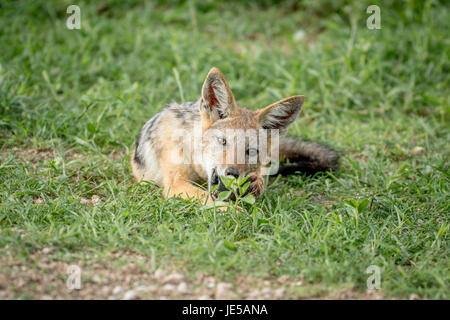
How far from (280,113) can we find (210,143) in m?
0.77

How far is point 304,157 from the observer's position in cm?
602

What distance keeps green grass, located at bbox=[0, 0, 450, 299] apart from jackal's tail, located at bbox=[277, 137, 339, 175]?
0.14 metres

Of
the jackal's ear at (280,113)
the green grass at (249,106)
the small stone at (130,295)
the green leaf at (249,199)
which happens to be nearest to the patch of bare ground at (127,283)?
the small stone at (130,295)

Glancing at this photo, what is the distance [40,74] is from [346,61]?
448 centimetres

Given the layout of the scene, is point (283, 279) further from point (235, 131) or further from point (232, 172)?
point (235, 131)

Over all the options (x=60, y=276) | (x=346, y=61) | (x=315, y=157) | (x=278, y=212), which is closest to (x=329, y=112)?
(x=346, y=61)

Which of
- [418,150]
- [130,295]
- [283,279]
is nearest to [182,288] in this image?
Answer: [130,295]

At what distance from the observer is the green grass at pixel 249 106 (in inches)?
160

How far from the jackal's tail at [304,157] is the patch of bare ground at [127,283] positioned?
7.06 feet

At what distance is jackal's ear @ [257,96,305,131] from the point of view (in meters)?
4.96

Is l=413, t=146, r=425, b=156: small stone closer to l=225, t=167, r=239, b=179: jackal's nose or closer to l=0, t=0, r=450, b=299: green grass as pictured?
l=0, t=0, r=450, b=299: green grass

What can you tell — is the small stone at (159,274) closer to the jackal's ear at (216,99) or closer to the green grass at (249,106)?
the green grass at (249,106)

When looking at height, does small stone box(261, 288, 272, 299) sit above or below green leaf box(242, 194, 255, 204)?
below

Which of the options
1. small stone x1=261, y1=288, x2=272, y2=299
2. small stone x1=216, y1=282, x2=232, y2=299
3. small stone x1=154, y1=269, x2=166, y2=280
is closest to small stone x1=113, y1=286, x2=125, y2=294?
small stone x1=154, y1=269, x2=166, y2=280
